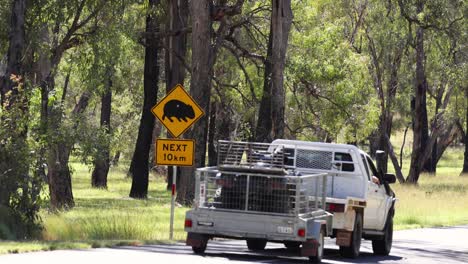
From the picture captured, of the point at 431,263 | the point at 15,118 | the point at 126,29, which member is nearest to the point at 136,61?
the point at 126,29

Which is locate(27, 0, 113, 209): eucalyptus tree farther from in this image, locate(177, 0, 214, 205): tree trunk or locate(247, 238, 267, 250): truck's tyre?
locate(247, 238, 267, 250): truck's tyre

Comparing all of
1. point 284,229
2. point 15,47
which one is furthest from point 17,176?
point 284,229

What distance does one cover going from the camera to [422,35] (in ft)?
177

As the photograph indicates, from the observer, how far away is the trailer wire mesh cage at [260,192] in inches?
687

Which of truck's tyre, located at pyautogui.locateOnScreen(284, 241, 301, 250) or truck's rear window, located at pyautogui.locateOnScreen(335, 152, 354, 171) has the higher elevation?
truck's rear window, located at pyautogui.locateOnScreen(335, 152, 354, 171)

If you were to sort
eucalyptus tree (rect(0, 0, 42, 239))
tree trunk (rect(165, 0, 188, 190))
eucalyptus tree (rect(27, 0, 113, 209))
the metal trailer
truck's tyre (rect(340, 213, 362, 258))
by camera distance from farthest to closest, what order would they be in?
tree trunk (rect(165, 0, 188, 190)) < eucalyptus tree (rect(27, 0, 113, 209)) < eucalyptus tree (rect(0, 0, 42, 239)) < truck's tyre (rect(340, 213, 362, 258)) < the metal trailer

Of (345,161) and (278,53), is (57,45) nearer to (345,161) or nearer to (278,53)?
(278,53)

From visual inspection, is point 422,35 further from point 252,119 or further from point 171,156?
point 171,156

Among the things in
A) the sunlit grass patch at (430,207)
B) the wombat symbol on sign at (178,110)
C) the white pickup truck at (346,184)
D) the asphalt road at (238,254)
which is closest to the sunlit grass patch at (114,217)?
the asphalt road at (238,254)

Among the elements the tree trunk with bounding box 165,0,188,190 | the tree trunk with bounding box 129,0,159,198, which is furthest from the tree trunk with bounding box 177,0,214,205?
the tree trunk with bounding box 129,0,159,198

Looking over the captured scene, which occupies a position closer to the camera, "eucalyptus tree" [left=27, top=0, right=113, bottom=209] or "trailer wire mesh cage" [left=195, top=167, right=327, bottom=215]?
"trailer wire mesh cage" [left=195, top=167, right=327, bottom=215]

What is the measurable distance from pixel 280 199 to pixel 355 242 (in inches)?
107

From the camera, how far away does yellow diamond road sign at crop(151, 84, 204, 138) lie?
2205 centimetres

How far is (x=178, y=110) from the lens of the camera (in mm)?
22141
